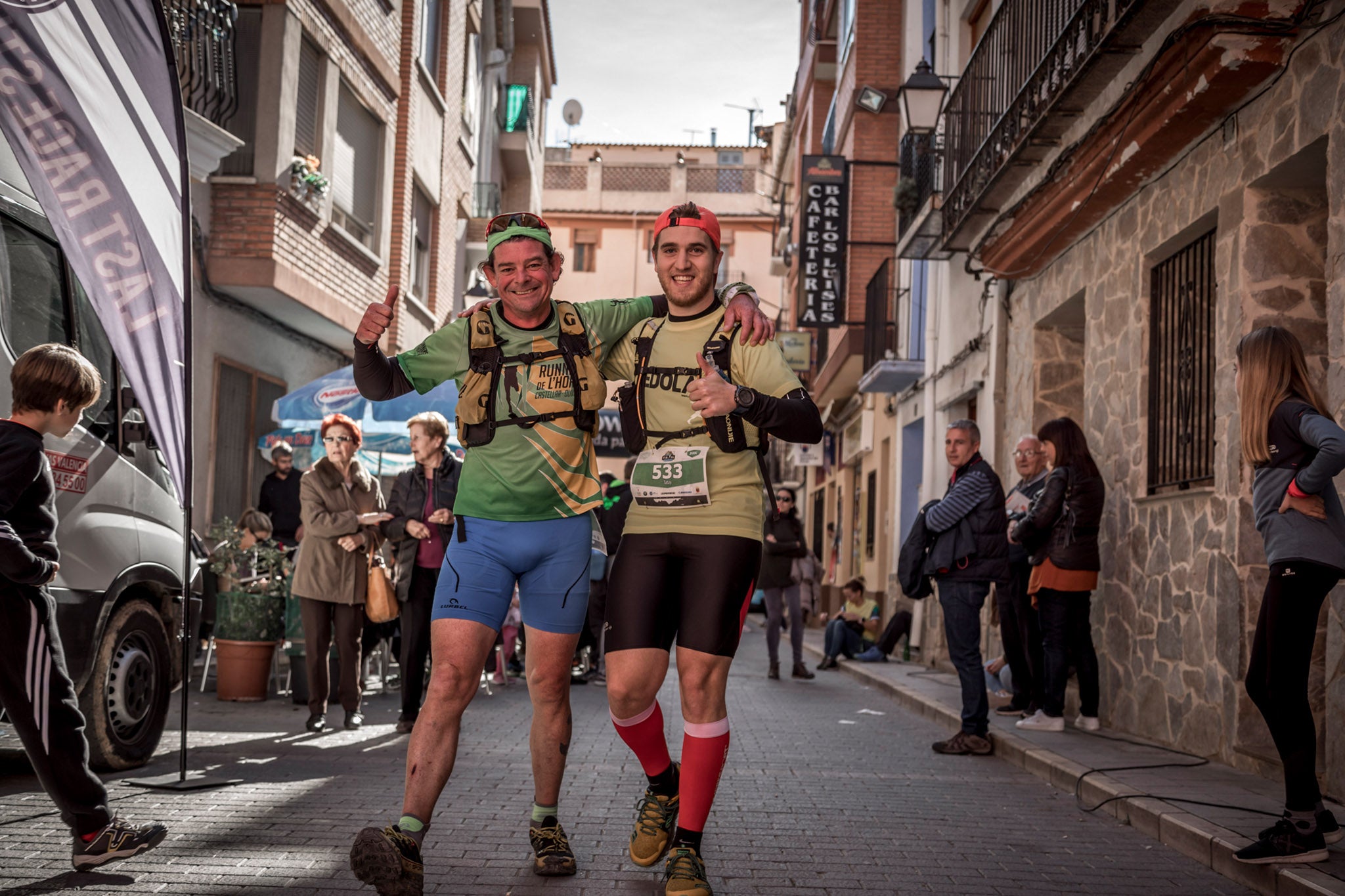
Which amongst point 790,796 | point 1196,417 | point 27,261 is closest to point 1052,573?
point 1196,417

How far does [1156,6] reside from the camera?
8.58 metres

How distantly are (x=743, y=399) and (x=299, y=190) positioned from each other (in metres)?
12.7

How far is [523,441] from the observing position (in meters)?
4.41

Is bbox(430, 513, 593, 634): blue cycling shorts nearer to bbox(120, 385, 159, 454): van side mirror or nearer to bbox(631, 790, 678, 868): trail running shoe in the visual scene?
bbox(631, 790, 678, 868): trail running shoe

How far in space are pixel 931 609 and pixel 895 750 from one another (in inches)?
308

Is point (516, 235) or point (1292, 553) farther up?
point (516, 235)

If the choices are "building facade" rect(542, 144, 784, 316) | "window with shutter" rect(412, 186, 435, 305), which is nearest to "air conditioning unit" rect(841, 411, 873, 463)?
"window with shutter" rect(412, 186, 435, 305)

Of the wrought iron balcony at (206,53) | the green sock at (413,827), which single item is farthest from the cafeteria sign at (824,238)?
the green sock at (413,827)

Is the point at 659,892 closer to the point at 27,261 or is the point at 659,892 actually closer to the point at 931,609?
the point at 27,261

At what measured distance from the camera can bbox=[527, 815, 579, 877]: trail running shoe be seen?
4551 mm

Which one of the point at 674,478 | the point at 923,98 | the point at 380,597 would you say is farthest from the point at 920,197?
the point at 674,478

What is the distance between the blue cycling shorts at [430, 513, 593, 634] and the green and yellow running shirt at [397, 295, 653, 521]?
0.05 m

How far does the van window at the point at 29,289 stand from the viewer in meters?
5.73

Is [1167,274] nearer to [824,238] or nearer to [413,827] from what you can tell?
[413,827]
